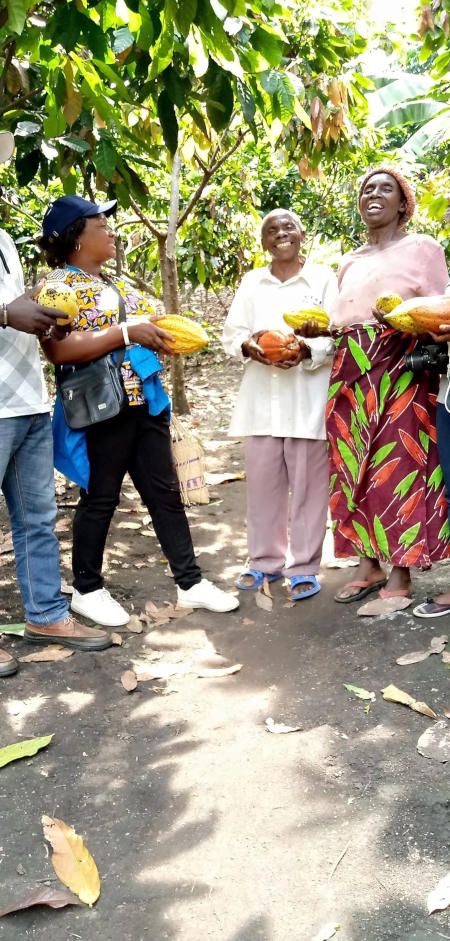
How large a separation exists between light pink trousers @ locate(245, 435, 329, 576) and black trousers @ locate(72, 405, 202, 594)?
1.38ft

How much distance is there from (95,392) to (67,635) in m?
0.98

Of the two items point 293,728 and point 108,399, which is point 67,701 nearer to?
point 293,728

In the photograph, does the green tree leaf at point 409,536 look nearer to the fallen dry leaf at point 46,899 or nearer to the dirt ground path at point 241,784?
the dirt ground path at point 241,784

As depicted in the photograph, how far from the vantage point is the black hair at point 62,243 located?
10.5 ft

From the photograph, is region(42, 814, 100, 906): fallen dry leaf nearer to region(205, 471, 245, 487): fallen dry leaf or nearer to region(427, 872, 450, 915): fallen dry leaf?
region(427, 872, 450, 915): fallen dry leaf

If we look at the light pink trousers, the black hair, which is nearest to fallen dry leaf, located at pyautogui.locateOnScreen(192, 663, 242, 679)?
the light pink trousers

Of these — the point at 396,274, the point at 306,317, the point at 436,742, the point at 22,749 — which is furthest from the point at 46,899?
the point at 396,274

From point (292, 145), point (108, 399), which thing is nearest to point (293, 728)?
point (108, 399)

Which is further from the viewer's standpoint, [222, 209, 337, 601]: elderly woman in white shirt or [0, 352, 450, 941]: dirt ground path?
[222, 209, 337, 601]: elderly woman in white shirt

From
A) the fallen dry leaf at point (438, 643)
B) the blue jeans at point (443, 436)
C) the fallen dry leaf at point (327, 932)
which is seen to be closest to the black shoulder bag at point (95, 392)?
the blue jeans at point (443, 436)

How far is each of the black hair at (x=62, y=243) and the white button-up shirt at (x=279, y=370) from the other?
0.80 m

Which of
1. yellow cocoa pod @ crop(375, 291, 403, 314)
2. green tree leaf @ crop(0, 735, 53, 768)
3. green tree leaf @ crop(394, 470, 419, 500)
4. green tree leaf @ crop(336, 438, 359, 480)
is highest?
yellow cocoa pod @ crop(375, 291, 403, 314)

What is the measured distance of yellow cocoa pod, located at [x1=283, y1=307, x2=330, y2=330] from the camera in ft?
11.2

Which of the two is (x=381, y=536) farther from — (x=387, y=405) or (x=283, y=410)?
(x=283, y=410)
